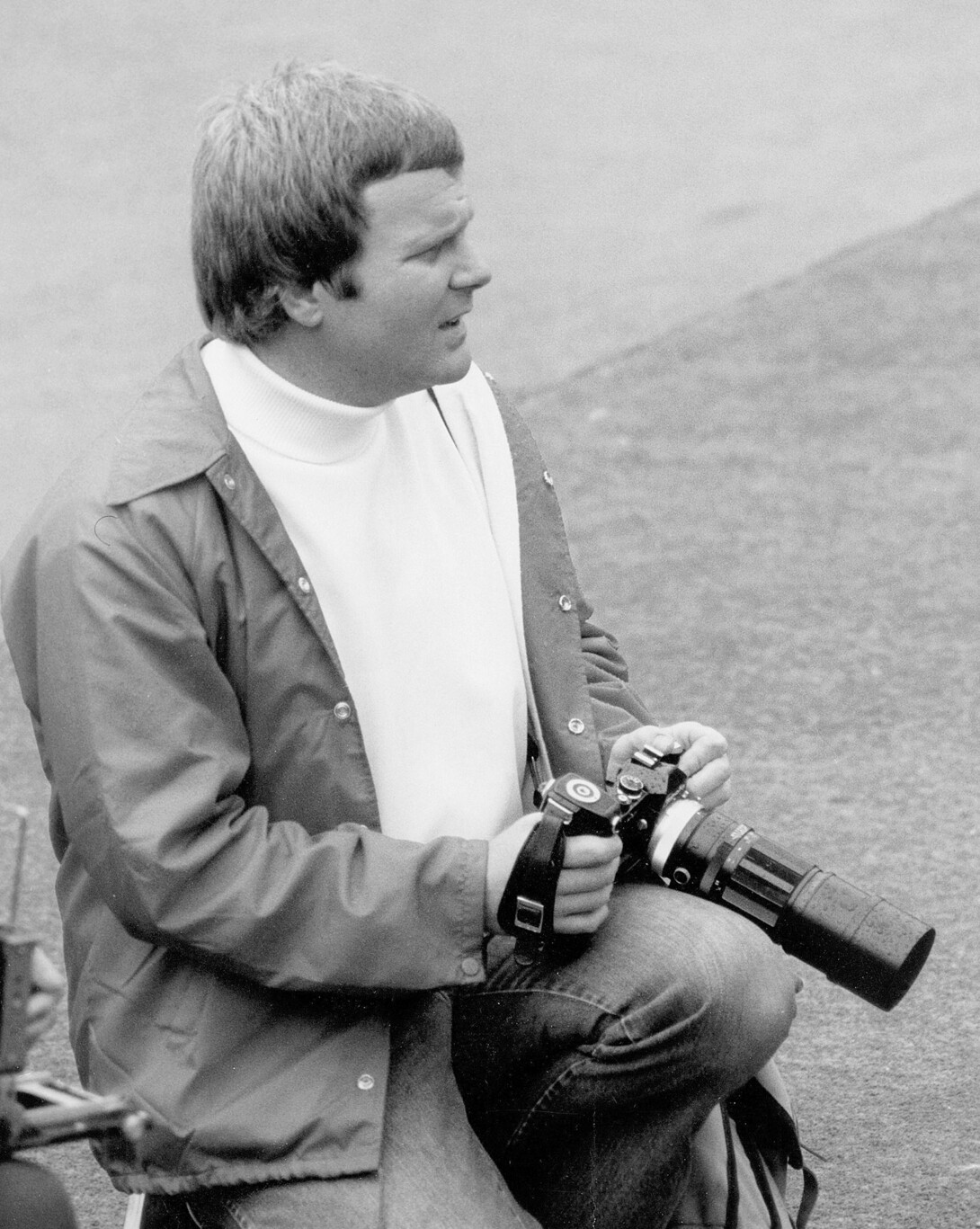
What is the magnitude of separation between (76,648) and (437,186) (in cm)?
63

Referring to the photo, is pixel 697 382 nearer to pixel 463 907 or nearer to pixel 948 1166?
pixel 948 1166

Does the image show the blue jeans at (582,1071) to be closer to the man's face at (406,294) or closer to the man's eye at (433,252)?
the man's face at (406,294)

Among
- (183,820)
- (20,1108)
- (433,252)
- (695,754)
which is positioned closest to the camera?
(20,1108)

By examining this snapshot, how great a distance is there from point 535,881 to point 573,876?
60mm

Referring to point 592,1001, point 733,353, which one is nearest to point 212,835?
point 592,1001

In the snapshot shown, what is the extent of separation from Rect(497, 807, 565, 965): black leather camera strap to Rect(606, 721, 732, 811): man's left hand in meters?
0.25

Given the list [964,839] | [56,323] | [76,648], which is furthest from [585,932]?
[56,323]

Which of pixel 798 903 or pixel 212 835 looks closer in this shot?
pixel 212 835

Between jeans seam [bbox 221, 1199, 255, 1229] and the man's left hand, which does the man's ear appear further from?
jeans seam [bbox 221, 1199, 255, 1229]

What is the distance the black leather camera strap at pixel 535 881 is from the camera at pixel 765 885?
7cm

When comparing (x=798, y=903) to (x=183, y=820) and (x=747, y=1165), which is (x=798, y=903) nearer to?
(x=747, y=1165)

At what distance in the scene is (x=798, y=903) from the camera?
92.3 inches

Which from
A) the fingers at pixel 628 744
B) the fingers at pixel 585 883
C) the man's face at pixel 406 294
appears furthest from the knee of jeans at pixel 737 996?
the man's face at pixel 406 294

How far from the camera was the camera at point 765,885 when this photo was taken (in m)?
2.31
